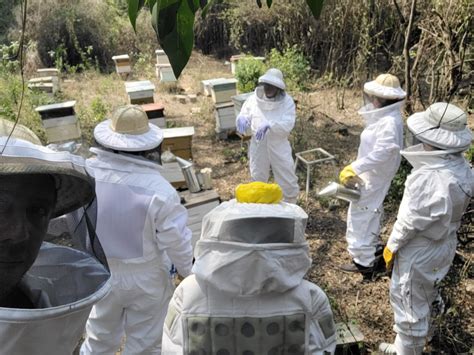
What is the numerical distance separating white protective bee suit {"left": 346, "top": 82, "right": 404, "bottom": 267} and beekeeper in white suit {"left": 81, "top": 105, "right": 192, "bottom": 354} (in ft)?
5.90

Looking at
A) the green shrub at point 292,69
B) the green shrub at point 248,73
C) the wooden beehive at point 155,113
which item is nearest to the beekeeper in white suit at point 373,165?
the wooden beehive at point 155,113

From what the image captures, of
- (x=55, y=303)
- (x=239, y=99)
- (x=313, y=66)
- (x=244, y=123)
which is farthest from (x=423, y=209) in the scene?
(x=313, y=66)

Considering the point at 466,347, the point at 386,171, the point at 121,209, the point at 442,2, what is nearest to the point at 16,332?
the point at 121,209

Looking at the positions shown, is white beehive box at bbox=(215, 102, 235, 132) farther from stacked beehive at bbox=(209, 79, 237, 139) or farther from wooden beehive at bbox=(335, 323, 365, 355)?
wooden beehive at bbox=(335, 323, 365, 355)

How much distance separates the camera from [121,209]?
7.94 feet

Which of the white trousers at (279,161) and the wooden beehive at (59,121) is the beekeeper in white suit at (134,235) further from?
the wooden beehive at (59,121)

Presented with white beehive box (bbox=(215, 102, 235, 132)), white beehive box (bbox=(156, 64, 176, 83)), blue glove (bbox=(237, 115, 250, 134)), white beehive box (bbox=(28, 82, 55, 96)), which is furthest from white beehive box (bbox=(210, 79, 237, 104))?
white beehive box (bbox=(28, 82, 55, 96))

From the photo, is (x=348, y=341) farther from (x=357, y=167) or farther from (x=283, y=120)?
(x=283, y=120)

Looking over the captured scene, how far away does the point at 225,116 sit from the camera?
6.50 metres

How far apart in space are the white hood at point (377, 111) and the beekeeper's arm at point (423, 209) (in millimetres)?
1075

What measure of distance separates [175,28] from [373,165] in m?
3.27

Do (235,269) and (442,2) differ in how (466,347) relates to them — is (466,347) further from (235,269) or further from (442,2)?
(442,2)

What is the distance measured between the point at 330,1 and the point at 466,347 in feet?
22.7

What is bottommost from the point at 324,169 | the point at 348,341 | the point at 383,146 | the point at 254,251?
the point at 324,169
